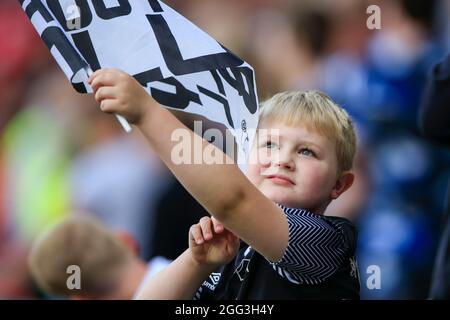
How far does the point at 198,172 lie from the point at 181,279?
31 cm

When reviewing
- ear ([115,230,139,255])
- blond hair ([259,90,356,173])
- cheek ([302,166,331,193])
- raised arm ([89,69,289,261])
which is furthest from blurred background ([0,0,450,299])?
raised arm ([89,69,289,261])

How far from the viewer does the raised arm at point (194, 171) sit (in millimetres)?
1254

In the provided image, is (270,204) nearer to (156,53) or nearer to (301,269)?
(301,269)

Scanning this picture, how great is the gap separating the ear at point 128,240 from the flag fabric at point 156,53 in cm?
128

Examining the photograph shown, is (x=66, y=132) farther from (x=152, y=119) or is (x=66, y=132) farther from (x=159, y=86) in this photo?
(x=152, y=119)

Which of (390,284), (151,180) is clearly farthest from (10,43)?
(390,284)

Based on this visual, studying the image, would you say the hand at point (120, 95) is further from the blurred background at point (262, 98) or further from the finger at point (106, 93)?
the blurred background at point (262, 98)

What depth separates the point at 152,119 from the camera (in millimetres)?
1276

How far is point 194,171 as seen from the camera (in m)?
1.28

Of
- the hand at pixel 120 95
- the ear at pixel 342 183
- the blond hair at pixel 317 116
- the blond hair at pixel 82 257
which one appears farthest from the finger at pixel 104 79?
the blond hair at pixel 82 257

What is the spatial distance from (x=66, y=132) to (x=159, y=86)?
1.45 meters

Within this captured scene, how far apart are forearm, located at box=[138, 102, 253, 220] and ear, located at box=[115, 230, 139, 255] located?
151 cm

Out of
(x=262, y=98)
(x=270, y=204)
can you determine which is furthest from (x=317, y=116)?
(x=262, y=98)

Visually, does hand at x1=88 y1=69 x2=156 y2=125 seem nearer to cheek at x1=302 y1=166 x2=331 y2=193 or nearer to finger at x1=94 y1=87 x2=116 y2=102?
finger at x1=94 y1=87 x2=116 y2=102
